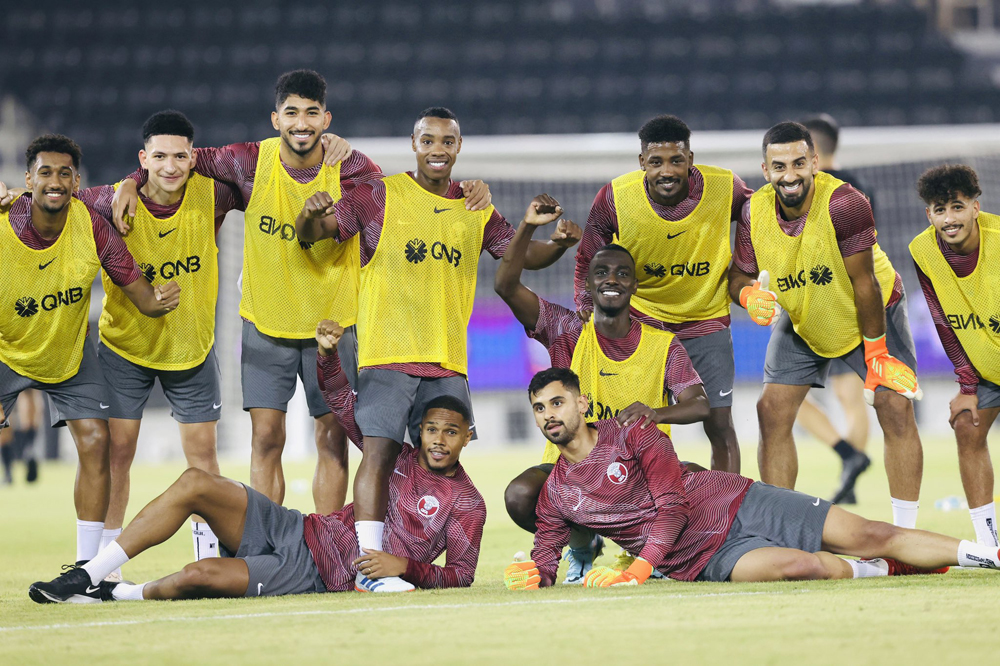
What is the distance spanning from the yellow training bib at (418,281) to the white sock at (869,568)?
1.82 m

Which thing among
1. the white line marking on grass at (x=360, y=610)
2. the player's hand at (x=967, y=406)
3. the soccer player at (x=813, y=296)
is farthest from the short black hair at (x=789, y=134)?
the white line marking on grass at (x=360, y=610)

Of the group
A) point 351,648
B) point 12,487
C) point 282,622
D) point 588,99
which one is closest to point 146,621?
point 282,622

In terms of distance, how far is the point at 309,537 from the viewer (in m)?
4.52

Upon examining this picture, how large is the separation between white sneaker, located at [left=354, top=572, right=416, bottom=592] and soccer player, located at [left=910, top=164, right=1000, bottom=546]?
2.68 m

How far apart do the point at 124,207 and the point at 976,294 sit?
400 cm

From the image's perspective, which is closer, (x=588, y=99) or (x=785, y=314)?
(x=785, y=314)

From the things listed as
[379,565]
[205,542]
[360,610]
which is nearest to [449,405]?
[379,565]

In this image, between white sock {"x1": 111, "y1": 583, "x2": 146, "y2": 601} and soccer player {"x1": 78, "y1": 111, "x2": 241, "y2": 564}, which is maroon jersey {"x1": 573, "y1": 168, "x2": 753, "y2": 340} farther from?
white sock {"x1": 111, "y1": 583, "x2": 146, "y2": 601}

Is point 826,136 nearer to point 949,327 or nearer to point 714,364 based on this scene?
point 949,327

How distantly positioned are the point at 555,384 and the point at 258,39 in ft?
63.5

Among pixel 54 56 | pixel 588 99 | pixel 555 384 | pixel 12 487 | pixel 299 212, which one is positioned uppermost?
pixel 54 56

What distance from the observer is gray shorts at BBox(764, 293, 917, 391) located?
570 centimetres

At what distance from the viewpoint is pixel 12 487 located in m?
11.9

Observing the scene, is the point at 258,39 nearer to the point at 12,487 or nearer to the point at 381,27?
the point at 381,27
